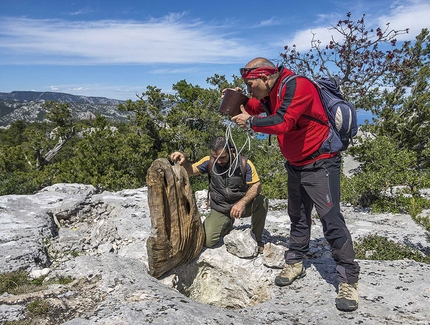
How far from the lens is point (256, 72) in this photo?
3605mm

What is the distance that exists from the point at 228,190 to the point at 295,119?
199 cm

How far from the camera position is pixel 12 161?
2052 cm

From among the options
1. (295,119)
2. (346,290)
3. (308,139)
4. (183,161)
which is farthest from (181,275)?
(295,119)

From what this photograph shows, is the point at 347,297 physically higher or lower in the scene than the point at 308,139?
lower

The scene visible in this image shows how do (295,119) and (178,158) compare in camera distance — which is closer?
(295,119)

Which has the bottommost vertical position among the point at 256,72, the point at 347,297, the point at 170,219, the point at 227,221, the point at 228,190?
the point at 347,297

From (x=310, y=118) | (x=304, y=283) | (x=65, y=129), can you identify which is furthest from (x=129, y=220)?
(x=65, y=129)

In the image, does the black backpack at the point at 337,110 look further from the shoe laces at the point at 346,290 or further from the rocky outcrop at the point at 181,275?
the rocky outcrop at the point at 181,275

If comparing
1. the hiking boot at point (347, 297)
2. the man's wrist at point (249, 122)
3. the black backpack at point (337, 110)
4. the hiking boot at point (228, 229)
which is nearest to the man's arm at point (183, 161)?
the hiking boot at point (228, 229)

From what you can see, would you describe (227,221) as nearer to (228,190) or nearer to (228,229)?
(228,229)

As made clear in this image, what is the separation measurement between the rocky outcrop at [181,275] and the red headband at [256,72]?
8.15 ft

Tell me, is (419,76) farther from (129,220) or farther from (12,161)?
(12,161)

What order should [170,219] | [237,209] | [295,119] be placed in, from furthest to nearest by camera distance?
[237,209] < [170,219] < [295,119]

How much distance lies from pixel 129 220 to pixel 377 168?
662 centimetres
